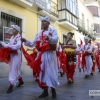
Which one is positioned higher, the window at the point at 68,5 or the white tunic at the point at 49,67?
the window at the point at 68,5

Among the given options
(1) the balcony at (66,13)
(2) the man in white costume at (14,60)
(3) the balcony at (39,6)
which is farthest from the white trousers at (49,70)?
(1) the balcony at (66,13)

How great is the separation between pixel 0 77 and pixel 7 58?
3.68 meters

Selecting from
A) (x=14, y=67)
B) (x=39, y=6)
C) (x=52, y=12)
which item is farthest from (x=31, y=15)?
(x=14, y=67)

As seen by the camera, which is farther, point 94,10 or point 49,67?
point 94,10

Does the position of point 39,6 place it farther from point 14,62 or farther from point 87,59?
point 14,62

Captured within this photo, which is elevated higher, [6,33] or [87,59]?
[6,33]

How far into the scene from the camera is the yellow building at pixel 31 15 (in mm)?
10066


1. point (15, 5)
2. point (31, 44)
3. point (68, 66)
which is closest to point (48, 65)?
point (31, 44)

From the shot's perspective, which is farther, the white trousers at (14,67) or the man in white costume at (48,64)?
the white trousers at (14,67)

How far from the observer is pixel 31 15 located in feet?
40.6

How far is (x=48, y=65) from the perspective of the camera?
177 inches

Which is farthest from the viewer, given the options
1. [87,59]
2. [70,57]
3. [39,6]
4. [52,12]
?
[52,12]

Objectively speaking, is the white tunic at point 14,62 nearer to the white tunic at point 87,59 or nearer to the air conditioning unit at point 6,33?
the white tunic at point 87,59

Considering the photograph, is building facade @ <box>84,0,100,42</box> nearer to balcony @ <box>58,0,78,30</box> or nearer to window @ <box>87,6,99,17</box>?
window @ <box>87,6,99,17</box>
